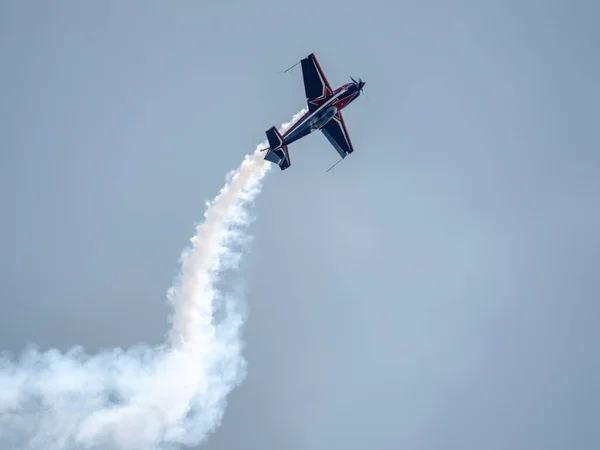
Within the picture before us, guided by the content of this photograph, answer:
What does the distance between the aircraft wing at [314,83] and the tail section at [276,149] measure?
3.97 metres

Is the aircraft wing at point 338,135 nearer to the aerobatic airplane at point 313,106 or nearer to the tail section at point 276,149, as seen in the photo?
the aerobatic airplane at point 313,106

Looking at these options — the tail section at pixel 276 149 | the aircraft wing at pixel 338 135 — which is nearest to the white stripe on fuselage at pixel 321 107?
the tail section at pixel 276 149

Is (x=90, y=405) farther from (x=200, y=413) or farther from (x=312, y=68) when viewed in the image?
(x=312, y=68)

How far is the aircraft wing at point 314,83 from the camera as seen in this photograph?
244 feet

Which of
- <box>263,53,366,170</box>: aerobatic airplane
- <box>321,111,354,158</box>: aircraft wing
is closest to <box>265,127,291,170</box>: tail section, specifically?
<box>263,53,366,170</box>: aerobatic airplane

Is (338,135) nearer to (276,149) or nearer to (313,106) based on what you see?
(313,106)

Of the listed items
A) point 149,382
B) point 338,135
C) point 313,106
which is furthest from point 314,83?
point 149,382

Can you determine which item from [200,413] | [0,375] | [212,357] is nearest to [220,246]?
[212,357]

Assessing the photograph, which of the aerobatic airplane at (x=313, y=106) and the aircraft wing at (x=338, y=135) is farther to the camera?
the aircraft wing at (x=338, y=135)

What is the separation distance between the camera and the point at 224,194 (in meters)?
80.1

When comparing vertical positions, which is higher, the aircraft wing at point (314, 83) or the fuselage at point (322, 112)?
the aircraft wing at point (314, 83)

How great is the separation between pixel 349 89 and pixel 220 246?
18334 mm

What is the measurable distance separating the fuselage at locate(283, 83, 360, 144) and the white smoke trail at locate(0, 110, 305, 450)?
218 cm

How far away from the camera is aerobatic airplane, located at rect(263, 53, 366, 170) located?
7475 cm
